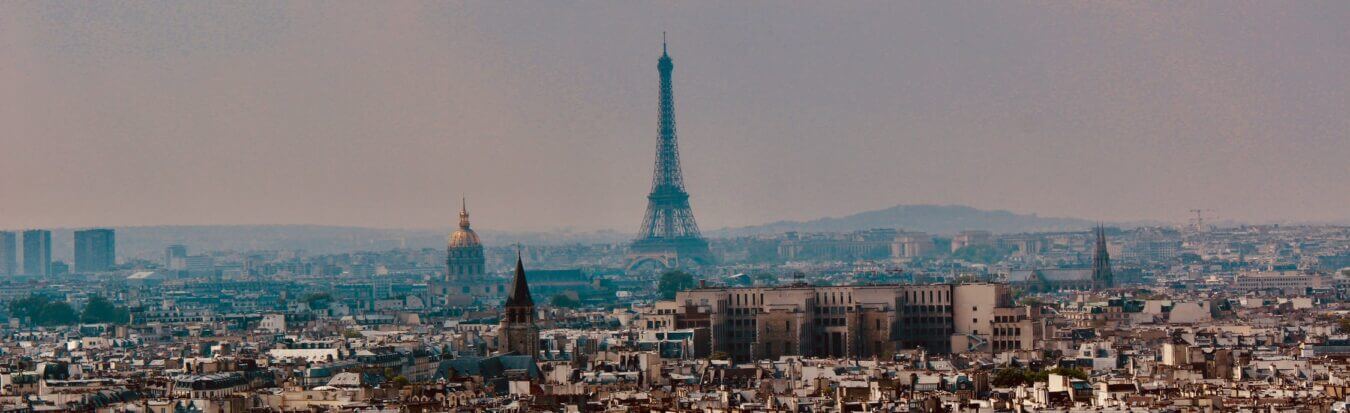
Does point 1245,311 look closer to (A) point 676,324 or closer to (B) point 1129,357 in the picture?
(A) point 676,324

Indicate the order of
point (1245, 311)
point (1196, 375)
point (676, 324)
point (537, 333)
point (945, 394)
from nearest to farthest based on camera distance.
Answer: point (945, 394) < point (1196, 375) < point (537, 333) < point (676, 324) < point (1245, 311)

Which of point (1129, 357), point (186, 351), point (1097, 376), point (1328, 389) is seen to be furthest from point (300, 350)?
point (1328, 389)

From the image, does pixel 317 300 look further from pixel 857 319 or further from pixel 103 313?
pixel 857 319

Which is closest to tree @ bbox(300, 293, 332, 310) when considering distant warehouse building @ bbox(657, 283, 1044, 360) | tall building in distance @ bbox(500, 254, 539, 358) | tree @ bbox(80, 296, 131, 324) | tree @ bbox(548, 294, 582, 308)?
tree @ bbox(80, 296, 131, 324)

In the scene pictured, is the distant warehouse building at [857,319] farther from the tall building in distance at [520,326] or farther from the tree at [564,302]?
the tree at [564,302]

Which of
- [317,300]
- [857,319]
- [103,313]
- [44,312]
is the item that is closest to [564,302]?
[317,300]

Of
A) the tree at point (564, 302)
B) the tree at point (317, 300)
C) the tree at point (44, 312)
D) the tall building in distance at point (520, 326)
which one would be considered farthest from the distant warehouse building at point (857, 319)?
the tree at point (564, 302)

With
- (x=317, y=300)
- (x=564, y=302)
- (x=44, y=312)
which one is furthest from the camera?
(x=564, y=302)

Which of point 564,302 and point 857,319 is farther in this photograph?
point 564,302
